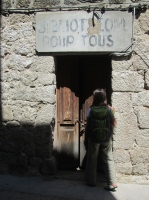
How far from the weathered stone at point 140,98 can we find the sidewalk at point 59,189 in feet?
3.79

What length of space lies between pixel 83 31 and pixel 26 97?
4.25 ft

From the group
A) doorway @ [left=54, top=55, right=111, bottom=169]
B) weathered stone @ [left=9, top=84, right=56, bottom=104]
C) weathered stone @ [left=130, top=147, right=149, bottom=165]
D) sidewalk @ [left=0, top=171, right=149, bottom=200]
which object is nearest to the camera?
sidewalk @ [left=0, top=171, right=149, bottom=200]

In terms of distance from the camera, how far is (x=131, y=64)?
3.63m

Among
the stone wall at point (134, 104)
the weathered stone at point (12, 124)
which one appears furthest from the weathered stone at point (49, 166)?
A: the stone wall at point (134, 104)

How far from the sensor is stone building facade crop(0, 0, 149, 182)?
143 inches

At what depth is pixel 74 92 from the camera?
4074mm

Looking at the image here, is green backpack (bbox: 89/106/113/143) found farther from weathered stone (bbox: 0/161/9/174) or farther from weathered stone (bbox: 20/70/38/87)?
weathered stone (bbox: 0/161/9/174)

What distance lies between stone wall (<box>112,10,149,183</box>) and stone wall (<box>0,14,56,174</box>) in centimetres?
98

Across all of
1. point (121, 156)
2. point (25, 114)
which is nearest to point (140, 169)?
point (121, 156)

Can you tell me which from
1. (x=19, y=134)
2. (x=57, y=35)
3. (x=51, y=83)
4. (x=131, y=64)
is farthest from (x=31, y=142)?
(x=131, y=64)

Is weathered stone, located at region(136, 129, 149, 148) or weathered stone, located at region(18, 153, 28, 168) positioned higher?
weathered stone, located at region(136, 129, 149, 148)

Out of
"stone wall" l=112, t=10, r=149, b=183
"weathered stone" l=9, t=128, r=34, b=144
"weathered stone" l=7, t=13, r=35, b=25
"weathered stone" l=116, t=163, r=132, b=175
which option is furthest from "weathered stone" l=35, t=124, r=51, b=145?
"weathered stone" l=7, t=13, r=35, b=25

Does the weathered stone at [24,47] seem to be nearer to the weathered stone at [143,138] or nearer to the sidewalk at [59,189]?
the sidewalk at [59,189]

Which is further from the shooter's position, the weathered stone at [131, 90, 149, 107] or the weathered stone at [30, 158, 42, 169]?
the weathered stone at [30, 158, 42, 169]
